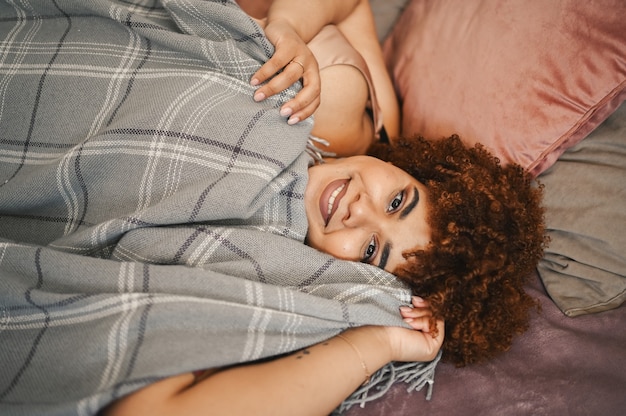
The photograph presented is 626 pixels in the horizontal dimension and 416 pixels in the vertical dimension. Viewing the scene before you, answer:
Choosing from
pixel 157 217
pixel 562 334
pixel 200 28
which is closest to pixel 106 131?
pixel 157 217

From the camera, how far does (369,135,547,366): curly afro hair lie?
979 millimetres

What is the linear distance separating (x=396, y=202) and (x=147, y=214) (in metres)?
0.54

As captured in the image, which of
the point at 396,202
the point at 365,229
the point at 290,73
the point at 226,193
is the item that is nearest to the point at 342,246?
the point at 365,229

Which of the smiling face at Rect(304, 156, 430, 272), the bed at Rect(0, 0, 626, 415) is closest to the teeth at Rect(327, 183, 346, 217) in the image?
the smiling face at Rect(304, 156, 430, 272)

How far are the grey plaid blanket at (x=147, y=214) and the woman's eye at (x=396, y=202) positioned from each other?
0.16 metres

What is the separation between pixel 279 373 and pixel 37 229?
2.00 feet

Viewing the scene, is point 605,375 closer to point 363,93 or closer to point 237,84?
point 363,93

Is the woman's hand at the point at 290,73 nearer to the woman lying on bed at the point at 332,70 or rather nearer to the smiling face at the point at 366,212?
the woman lying on bed at the point at 332,70

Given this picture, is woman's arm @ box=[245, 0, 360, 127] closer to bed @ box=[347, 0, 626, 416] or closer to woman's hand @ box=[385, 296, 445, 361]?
bed @ box=[347, 0, 626, 416]

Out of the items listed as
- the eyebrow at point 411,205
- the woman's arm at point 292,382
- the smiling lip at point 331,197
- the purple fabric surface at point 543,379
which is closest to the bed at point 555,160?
the purple fabric surface at point 543,379

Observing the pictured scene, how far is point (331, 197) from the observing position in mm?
1090

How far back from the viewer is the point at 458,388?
0.95 metres

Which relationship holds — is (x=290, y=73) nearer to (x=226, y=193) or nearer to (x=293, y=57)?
(x=293, y=57)

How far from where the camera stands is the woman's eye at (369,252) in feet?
3.46
